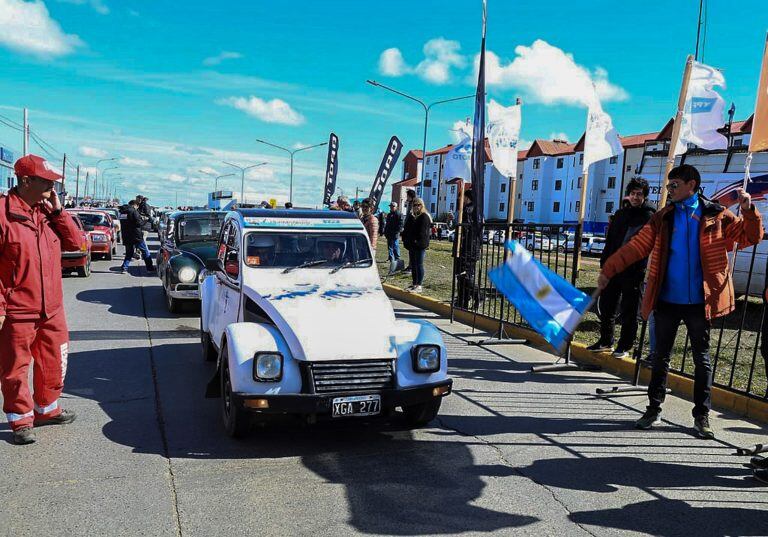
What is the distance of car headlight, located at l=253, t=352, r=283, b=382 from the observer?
14.5ft

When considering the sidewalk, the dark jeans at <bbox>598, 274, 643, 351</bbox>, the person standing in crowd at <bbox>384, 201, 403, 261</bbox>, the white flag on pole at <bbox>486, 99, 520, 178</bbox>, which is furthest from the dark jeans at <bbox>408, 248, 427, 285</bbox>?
the sidewalk

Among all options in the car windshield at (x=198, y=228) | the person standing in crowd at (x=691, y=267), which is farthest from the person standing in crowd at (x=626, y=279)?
the car windshield at (x=198, y=228)

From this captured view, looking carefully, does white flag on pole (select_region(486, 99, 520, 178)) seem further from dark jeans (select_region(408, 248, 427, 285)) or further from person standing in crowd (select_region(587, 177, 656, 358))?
person standing in crowd (select_region(587, 177, 656, 358))

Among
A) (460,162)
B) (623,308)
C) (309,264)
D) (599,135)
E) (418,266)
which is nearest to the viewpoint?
(309,264)

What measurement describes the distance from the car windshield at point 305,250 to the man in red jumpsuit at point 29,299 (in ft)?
5.28

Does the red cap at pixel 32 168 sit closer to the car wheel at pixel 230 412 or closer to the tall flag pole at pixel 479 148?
the car wheel at pixel 230 412

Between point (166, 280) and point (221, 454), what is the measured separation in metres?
7.41

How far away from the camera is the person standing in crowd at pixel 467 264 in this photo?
10336mm

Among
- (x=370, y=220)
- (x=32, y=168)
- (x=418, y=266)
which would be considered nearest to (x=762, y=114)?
(x=32, y=168)

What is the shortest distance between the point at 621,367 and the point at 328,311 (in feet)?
13.5

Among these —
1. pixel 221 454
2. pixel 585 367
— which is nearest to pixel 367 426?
pixel 221 454

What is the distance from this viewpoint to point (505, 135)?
57.8 ft

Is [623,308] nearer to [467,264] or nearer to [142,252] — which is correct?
[467,264]

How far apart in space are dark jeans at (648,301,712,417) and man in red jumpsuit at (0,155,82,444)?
16.1 ft
